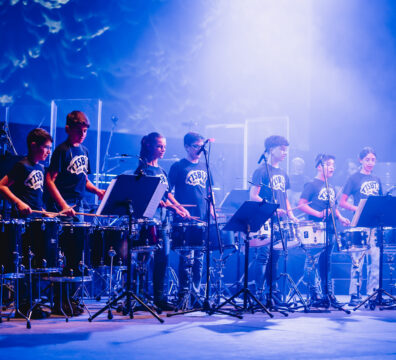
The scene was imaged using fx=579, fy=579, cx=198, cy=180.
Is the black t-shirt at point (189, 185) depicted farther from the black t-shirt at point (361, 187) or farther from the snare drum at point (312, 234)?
the black t-shirt at point (361, 187)

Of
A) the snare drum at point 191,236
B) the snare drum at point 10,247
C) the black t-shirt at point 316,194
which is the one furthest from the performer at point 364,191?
the snare drum at point 10,247

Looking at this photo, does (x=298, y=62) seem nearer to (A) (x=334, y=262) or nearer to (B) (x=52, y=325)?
(A) (x=334, y=262)

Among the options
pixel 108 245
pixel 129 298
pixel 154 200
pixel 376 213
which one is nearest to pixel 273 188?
pixel 376 213

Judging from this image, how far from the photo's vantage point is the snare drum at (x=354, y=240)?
7133mm

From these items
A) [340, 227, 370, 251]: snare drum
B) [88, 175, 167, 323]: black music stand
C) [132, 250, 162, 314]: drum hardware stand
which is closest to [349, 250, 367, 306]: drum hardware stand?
[340, 227, 370, 251]: snare drum

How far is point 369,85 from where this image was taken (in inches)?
496

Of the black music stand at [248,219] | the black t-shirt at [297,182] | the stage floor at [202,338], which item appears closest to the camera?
the stage floor at [202,338]

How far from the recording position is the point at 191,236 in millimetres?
6102

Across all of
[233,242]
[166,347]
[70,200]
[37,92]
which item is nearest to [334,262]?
[233,242]

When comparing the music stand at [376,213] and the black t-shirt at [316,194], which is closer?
the music stand at [376,213]

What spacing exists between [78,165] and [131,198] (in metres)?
0.87

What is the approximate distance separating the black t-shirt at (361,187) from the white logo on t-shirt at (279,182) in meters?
1.09

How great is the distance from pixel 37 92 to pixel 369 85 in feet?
23.4

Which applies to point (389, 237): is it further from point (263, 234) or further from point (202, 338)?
point (202, 338)
